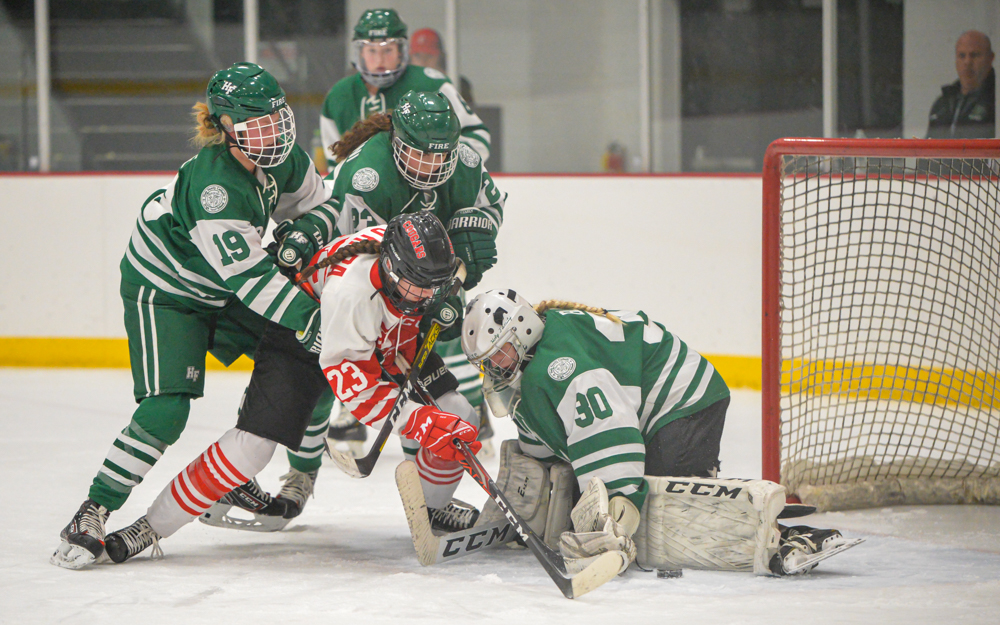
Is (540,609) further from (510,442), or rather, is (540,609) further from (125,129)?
(125,129)

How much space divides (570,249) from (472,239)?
2.24 m

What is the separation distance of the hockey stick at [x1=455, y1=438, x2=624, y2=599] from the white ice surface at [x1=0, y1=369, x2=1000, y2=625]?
0.04 m

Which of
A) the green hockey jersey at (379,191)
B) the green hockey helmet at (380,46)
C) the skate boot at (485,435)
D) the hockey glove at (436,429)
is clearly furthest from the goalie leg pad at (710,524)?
the green hockey helmet at (380,46)

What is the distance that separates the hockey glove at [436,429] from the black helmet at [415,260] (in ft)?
0.78

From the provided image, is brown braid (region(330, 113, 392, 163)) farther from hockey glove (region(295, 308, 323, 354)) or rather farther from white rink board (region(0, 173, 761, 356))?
white rink board (region(0, 173, 761, 356))

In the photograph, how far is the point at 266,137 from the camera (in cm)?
252

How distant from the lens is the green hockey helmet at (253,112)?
249 cm

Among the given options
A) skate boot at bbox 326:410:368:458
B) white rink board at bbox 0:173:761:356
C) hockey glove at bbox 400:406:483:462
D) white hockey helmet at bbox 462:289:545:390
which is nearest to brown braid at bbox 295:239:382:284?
white hockey helmet at bbox 462:289:545:390

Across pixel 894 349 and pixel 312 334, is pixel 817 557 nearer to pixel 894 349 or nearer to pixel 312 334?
pixel 312 334

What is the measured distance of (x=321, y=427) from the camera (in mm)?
2959

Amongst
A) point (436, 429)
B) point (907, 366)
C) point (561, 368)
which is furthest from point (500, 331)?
point (907, 366)

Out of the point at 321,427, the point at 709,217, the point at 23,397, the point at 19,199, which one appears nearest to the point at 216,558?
the point at 321,427

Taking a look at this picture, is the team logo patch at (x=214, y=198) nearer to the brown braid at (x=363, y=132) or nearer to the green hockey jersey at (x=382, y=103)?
the brown braid at (x=363, y=132)

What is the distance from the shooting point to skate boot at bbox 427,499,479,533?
2736 mm
